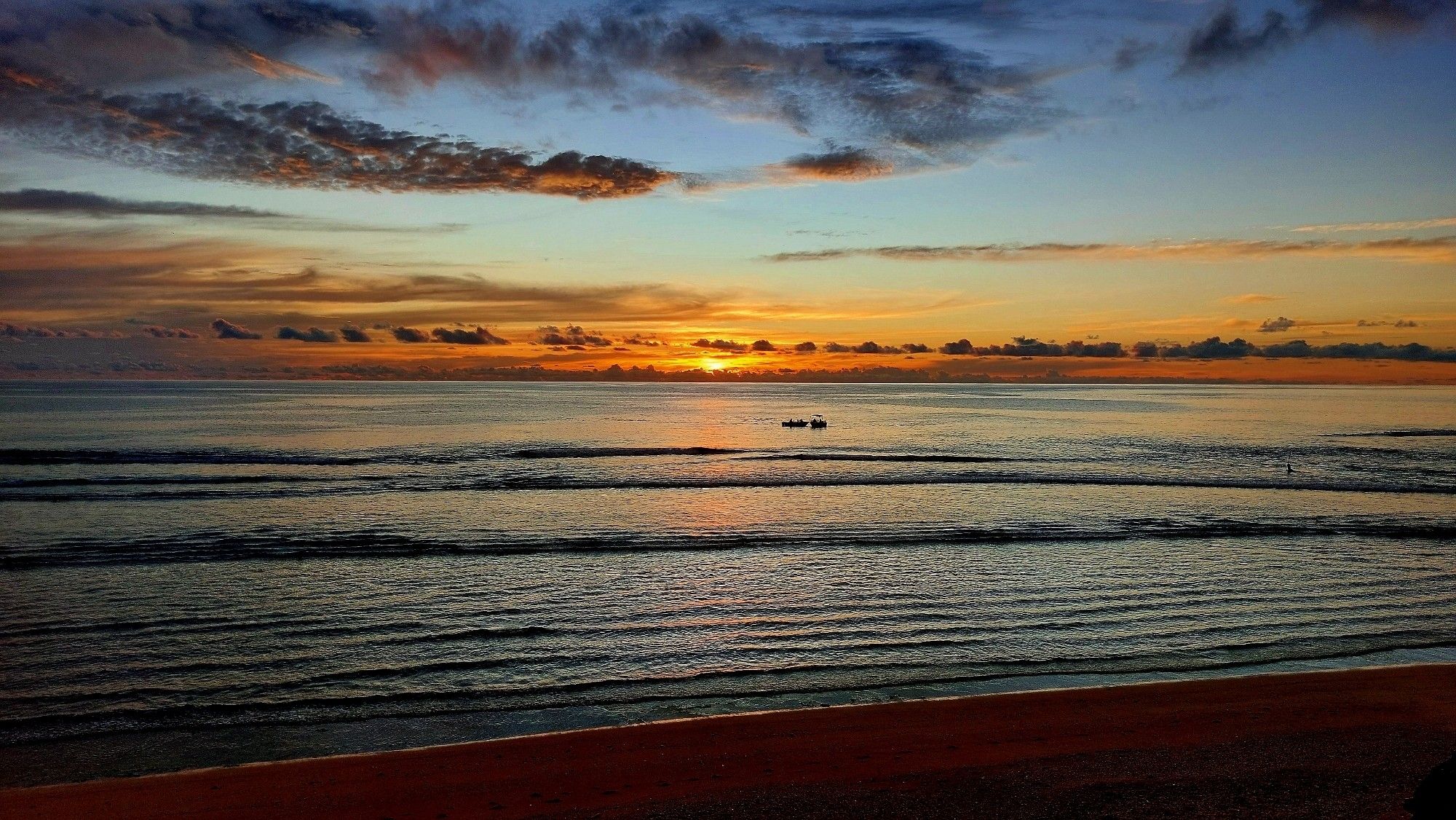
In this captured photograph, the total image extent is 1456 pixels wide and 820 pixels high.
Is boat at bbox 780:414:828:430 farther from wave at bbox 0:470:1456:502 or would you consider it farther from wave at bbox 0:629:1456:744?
wave at bbox 0:629:1456:744

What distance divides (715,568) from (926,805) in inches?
641

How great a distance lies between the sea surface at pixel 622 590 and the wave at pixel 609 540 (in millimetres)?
211

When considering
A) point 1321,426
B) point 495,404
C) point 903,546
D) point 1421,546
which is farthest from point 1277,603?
point 495,404

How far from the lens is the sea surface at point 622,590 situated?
14.8 m

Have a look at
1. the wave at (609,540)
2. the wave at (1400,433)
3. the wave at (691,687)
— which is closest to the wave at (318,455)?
the wave at (609,540)

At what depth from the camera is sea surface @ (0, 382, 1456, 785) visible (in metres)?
14.8

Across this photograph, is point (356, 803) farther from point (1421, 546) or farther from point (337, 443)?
point (337, 443)

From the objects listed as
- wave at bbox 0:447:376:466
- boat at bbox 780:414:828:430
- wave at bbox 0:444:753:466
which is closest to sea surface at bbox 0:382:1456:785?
wave at bbox 0:447:376:466

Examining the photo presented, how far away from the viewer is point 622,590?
77.3 feet

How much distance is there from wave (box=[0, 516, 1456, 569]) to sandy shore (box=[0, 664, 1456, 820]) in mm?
17061

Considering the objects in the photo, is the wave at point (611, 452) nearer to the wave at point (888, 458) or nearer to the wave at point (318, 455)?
the wave at point (318, 455)

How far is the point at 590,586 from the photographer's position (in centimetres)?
2395

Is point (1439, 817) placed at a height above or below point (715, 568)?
above

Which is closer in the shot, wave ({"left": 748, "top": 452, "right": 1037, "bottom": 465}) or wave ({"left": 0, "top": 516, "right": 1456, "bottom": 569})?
wave ({"left": 0, "top": 516, "right": 1456, "bottom": 569})
